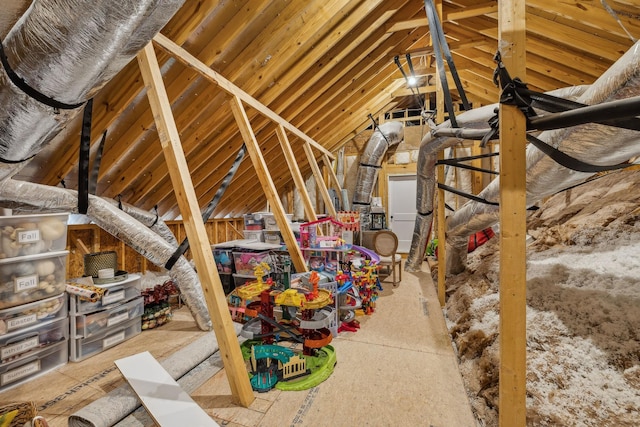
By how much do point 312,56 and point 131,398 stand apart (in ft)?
9.75

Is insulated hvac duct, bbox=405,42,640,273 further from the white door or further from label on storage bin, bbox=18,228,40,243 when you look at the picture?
label on storage bin, bbox=18,228,40,243

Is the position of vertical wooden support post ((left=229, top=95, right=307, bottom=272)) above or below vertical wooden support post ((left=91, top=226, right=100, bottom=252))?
A: above

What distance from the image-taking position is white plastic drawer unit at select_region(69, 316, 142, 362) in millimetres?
2061

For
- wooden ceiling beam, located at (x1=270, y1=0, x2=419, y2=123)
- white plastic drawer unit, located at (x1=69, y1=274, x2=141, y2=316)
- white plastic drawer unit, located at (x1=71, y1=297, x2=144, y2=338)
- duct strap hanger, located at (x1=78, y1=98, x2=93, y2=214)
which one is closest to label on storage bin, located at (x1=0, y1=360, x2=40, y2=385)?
white plastic drawer unit, located at (x1=71, y1=297, x2=144, y2=338)

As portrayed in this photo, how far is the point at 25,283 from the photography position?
5.86 feet

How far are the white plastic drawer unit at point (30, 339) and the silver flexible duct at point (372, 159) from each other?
4.44 m

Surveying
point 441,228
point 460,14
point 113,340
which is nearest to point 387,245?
point 441,228

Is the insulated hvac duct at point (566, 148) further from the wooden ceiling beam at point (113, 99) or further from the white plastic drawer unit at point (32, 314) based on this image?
the white plastic drawer unit at point (32, 314)

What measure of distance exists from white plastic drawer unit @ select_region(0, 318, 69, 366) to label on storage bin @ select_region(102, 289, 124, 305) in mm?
249

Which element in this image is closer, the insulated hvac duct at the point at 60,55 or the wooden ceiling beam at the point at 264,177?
the insulated hvac duct at the point at 60,55

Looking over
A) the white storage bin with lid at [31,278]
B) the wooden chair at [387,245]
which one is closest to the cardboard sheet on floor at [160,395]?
the white storage bin with lid at [31,278]

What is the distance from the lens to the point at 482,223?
9.27 ft

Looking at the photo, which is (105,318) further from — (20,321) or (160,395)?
(160,395)

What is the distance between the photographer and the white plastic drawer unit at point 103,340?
206cm
